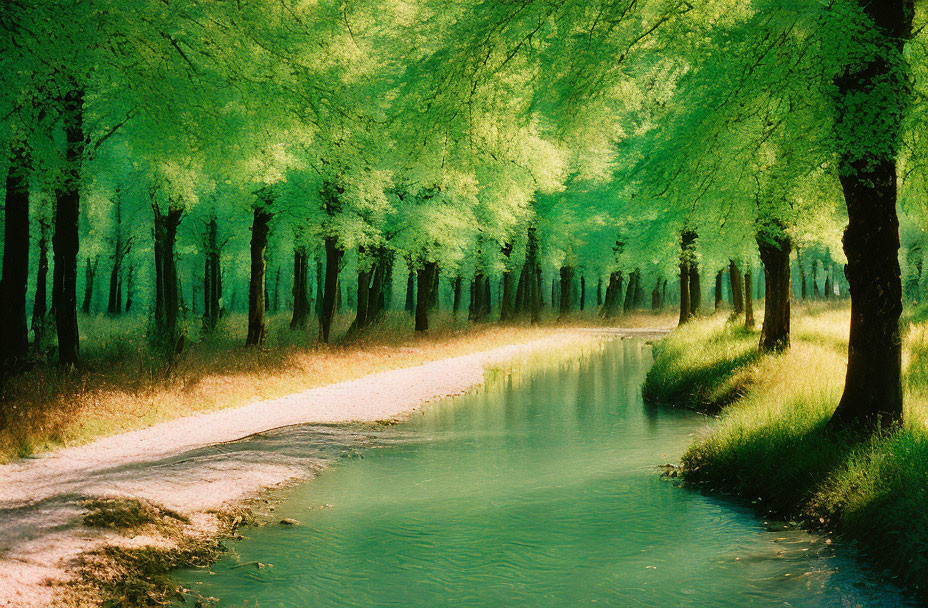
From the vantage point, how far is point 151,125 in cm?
947

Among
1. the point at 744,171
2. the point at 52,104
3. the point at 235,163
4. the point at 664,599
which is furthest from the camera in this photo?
the point at 235,163

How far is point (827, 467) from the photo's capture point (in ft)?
25.5

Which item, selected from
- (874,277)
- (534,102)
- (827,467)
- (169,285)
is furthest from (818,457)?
(169,285)

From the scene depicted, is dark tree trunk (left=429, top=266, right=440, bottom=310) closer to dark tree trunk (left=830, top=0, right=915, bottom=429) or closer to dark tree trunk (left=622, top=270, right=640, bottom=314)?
dark tree trunk (left=622, top=270, right=640, bottom=314)

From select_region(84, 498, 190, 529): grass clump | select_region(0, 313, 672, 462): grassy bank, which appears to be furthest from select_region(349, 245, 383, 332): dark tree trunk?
select_region(84, 498, 190, 529): grass clump

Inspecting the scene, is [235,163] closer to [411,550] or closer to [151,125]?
[151,125]

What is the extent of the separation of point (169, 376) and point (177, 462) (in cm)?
531

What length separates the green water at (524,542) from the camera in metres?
6.04

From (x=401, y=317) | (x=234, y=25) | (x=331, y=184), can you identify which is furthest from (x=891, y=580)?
(x=401, y=317)

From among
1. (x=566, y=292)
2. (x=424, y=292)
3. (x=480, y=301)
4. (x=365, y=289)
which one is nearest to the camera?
(x=365, y=289)

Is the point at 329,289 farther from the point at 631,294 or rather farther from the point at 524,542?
the point at 631,294

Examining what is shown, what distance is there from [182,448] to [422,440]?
4.06 meters

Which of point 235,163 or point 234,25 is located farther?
point 235,163

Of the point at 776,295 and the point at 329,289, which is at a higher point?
the point at 329,289
